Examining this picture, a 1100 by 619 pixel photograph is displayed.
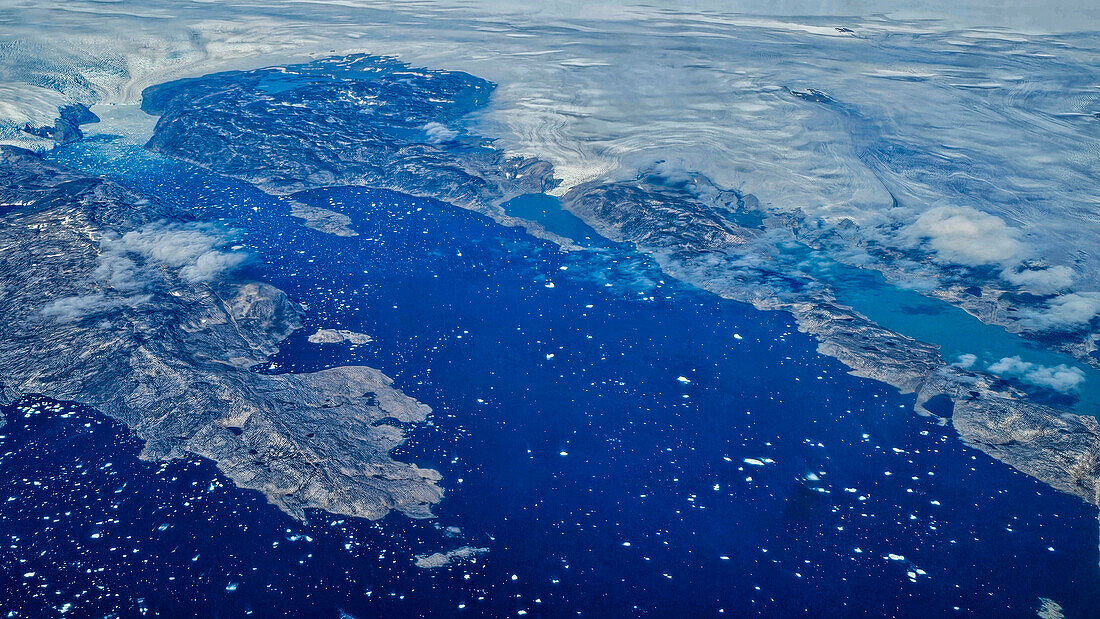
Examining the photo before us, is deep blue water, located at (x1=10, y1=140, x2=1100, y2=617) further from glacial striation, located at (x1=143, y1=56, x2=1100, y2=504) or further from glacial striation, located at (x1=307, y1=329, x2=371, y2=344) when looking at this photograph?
glacial striation, located at (x1=143, y1=56, x2=1100, y2=504)

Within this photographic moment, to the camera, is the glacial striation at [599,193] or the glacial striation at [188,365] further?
the glacial striation at [599,193]

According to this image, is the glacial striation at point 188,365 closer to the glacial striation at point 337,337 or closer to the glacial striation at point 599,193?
the glacial striation at point 337,337

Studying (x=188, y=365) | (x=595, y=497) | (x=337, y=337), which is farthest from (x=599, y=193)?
(x=188, y=365)

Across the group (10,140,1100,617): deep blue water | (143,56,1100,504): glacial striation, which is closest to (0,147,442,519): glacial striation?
(10,140,1100,617): deep blue water

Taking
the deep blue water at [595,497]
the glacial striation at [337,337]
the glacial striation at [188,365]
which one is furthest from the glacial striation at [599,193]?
the glacial striation at [337,337]

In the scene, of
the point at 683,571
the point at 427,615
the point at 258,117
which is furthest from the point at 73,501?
the point at 258,117

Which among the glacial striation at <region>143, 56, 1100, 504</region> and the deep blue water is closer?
the deep blue water
